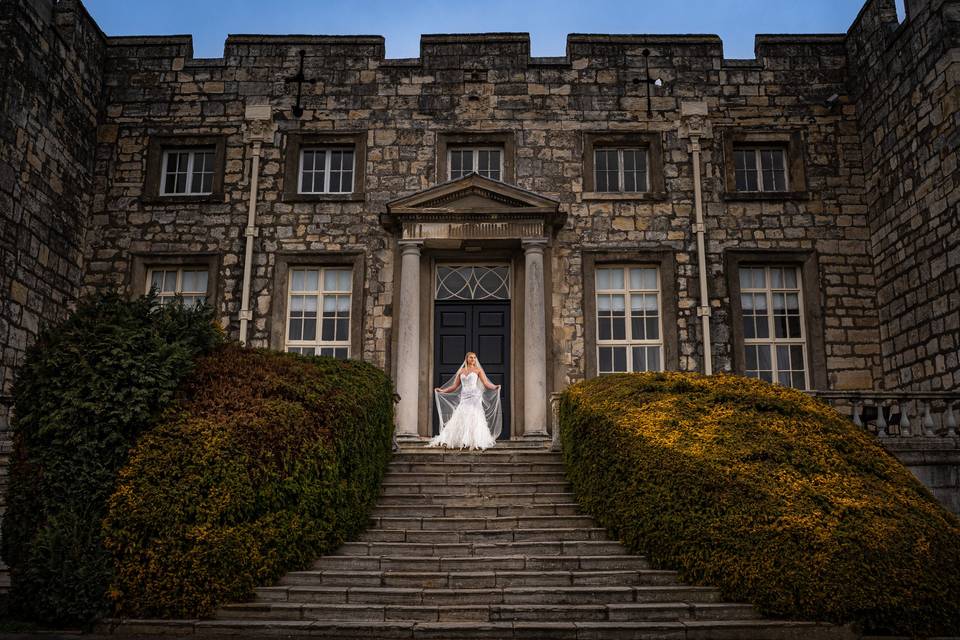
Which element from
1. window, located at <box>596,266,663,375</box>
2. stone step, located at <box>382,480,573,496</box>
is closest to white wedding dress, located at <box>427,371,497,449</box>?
stone step, located at <box>382,480,573,496</box>

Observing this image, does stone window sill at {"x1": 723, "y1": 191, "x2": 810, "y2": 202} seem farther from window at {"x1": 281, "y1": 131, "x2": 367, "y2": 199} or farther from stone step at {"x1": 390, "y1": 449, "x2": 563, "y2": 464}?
window at {"x1": 281, "y1": 131, "x2": 367, "y2": 199}

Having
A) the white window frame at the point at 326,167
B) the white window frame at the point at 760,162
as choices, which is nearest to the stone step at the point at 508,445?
the white window frame at the point at 326,167

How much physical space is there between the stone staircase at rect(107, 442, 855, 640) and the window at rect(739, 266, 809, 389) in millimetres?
5237

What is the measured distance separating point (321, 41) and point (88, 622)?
10.6m

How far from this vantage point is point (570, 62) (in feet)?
47.1

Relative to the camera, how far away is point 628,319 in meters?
13.5

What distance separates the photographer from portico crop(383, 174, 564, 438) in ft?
42.2

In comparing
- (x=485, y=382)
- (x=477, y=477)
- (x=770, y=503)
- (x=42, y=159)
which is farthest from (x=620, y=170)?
(x=42, y=159)

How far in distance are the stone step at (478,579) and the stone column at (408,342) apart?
16.0ft

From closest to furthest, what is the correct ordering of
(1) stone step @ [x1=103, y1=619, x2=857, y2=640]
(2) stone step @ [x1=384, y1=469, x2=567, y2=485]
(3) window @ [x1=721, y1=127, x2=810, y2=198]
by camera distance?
(1) stone step @ [x1=103, y1=619, x2=857, y2=640], (2) stone step @ [x1=384, y1=469, x2=567, y2=485], (3) window @ [x1=721, y1=127, x2=810, y2=198]

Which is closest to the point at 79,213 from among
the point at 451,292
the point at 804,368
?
the point at 451,292

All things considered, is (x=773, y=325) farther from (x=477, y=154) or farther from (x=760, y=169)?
(x=477, y=154)

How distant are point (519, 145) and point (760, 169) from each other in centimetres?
403

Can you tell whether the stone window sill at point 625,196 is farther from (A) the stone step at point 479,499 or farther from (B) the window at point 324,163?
(A) the stone step at point 479,499
